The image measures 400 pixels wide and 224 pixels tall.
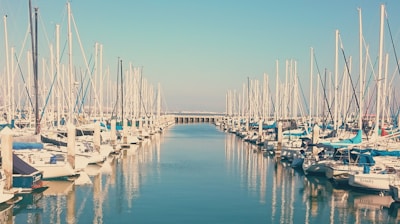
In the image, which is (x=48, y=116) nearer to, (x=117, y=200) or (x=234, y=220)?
(x=117, y=200)

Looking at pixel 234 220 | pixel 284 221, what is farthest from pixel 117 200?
pixel 284 221

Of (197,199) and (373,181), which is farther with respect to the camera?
(197,199)

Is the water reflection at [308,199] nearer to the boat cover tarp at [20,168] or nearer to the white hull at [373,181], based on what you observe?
the white hull at [373,181]

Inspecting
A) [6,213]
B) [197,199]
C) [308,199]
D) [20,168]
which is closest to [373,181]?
[308,199]

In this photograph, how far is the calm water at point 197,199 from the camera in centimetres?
2798

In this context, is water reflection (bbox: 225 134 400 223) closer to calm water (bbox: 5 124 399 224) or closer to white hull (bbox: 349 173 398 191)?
calm water (bbox: 5 124 399 224)

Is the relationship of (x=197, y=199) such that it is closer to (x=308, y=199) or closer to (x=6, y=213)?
Answer: (x=308, y=199)

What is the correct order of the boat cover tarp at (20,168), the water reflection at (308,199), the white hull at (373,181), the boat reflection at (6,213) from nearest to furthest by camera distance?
the boat reflection at (6,213) < the water reflection at (308,199) < the boat cover tarp at (20,168) < the white hull at (373,181)

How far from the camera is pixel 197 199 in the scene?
33812 millimetres

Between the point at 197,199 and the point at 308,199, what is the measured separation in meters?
8.38

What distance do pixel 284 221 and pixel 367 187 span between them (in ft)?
32.3

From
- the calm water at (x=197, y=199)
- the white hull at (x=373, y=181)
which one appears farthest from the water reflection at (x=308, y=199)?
the white hull at (x=373, y=181)

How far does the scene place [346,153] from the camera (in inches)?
1634

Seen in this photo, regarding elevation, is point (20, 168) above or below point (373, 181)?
above
